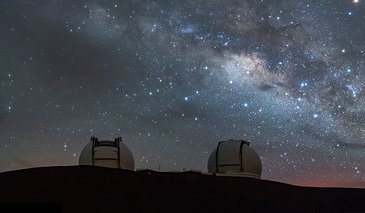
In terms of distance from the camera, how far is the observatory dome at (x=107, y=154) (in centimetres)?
3177

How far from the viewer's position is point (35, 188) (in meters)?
25.5

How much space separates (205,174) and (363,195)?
14978 millimetres

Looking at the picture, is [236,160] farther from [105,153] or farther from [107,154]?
[105,153]

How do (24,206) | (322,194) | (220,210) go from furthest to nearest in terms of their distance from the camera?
(322,194)
(220,210)
(24,206)

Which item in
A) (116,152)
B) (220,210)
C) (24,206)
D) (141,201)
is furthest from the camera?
(116,152)

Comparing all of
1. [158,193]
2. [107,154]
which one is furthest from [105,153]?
[158,193]

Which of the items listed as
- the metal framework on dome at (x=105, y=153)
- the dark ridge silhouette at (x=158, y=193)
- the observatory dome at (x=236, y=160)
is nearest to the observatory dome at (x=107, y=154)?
the metal framework on dome at (x=105, y=153)


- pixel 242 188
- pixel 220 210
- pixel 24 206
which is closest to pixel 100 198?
pixel 220 210

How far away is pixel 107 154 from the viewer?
31953 millimetres

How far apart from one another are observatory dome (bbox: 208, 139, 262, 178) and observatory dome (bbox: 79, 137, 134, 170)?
722cm

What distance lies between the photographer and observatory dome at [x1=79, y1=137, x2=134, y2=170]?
31766 millimetres

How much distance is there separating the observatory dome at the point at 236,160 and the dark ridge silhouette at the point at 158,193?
3.81ft

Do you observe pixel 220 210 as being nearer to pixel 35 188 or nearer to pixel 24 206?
pixel 35 188

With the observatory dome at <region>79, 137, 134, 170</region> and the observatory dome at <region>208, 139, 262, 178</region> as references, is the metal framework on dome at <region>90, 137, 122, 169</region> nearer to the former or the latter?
the observatory dome at <region>79, 137, 134, 170</region>
